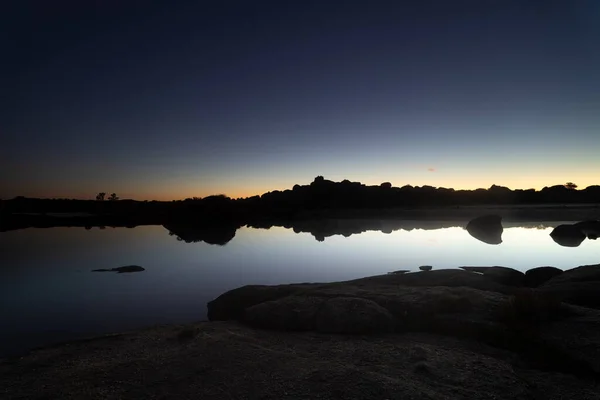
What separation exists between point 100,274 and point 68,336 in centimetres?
1589

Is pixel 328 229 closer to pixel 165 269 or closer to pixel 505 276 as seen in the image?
pixel 165 269

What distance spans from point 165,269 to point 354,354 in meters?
25.7

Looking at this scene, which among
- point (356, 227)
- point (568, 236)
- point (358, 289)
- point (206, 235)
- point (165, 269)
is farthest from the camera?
point (356, 227)

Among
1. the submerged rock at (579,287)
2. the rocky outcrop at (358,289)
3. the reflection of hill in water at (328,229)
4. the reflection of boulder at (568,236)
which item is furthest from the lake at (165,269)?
the submerged rock at (579,287)

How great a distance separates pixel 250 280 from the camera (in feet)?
92.9

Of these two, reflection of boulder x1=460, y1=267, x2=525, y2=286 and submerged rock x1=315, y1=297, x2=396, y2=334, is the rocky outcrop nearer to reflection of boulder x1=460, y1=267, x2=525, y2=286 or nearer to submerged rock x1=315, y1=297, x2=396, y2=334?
reflection of boulder x1=460, y1=267, x2=525, y2=286

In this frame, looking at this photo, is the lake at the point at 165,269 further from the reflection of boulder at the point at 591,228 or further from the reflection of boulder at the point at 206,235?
the reflection of boulder at the point at 591,228

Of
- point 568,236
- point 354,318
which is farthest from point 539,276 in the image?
point 568,236

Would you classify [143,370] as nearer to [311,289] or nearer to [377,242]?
[311,289]

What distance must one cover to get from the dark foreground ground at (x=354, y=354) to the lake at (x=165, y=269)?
547 cm

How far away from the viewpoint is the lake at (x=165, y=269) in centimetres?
1878

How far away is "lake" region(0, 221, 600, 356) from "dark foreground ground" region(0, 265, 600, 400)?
547cm

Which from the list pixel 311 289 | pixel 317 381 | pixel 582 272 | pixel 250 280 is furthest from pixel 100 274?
pixel 582 272

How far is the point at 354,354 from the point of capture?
1118 cm
